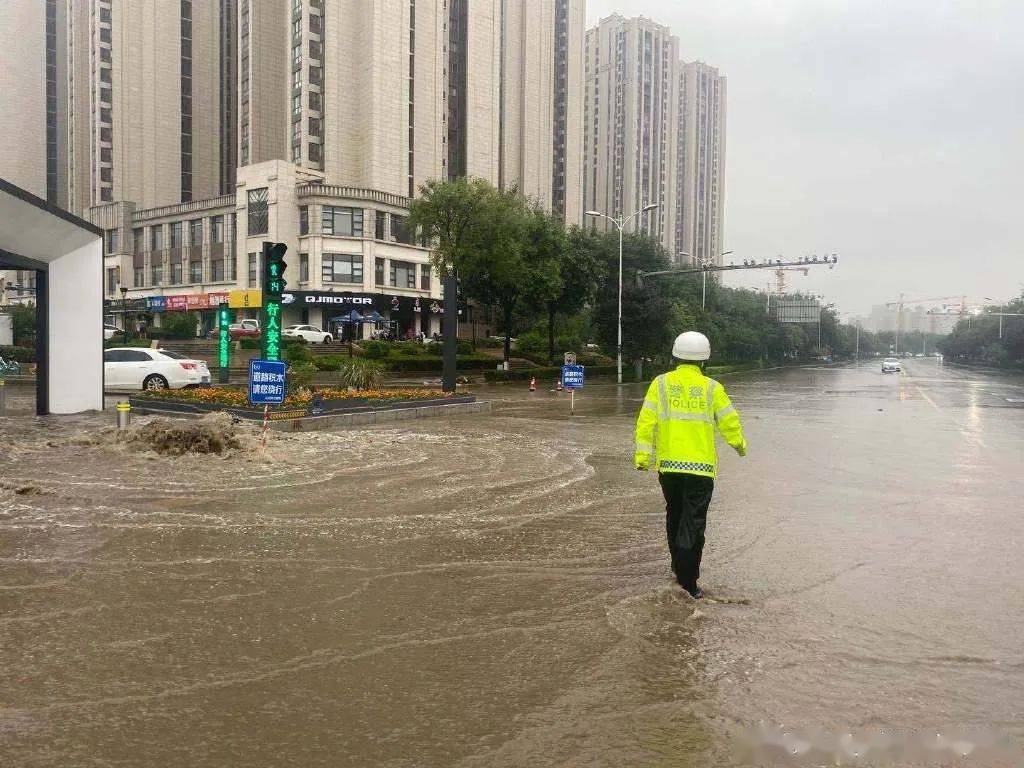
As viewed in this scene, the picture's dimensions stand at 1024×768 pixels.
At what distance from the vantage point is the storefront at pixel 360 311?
55.4 m

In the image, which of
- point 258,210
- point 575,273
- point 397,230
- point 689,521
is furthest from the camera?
point 397,230

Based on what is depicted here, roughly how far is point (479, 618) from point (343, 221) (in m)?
55.3

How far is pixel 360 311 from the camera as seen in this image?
56.8 m

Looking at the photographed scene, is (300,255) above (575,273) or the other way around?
above

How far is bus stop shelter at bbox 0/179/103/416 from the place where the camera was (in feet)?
57.3

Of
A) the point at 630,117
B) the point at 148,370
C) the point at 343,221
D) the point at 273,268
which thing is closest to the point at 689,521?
the point at 273,268

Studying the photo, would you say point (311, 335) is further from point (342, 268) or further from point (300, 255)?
point (300, 255)

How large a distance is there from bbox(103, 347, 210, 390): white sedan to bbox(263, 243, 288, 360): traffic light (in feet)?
24.5

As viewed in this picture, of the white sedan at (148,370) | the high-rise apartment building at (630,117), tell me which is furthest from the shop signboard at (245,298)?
the high-rise apartment building at (630,117)

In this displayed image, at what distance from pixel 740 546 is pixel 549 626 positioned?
9.08ft

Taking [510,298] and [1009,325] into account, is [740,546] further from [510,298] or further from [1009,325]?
[1009,325]

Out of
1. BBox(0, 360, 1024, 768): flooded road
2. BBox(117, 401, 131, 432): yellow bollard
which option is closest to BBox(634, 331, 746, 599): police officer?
BBox(0, 360, 1024, 768): flooded road

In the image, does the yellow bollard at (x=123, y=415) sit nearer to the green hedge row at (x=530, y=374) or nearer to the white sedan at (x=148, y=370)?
the white sedan at (x=148, y=370)

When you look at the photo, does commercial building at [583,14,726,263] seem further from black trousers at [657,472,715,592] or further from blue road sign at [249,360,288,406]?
black trousers at [657,472,715,592]
